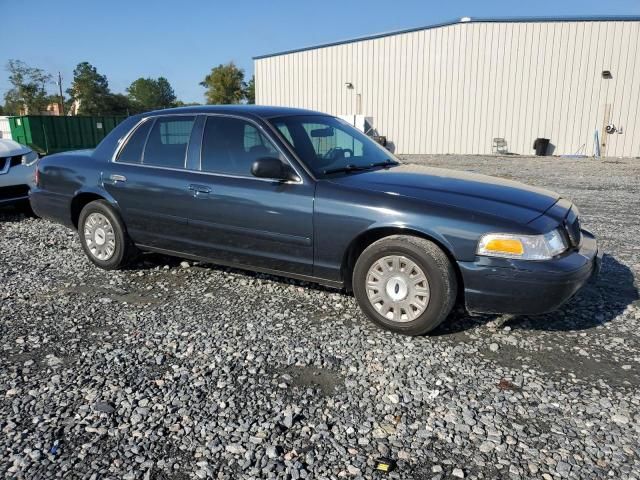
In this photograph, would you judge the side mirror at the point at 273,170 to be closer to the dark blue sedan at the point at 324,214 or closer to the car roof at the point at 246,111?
the dark blue sedan at the point at 324,214

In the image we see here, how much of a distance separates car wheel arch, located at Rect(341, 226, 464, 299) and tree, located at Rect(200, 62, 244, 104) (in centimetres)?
6434

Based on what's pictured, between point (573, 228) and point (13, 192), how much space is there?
7.93 m

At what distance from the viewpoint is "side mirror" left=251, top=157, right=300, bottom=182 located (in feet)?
13.2

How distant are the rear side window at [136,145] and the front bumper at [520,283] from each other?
10.8ft

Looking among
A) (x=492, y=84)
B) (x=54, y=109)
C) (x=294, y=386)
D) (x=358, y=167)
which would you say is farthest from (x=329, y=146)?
(x=54, y=109)

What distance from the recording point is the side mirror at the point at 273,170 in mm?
4035

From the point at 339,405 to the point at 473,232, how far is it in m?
1.46

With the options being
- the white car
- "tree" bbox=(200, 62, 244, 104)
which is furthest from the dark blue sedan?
"tree" bbox=(200, 62, 244, 104)

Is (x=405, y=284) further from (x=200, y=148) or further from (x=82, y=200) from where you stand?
(x=82, y=200)

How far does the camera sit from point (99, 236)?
533 centimetres

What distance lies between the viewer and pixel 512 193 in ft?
13.1

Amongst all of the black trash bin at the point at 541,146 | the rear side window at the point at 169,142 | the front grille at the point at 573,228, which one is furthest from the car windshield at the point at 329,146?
the black trash bin at the point at 541,146

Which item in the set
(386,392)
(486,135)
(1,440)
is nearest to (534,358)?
(386,392)

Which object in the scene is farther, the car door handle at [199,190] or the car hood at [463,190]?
the car door handle at [199,190]
